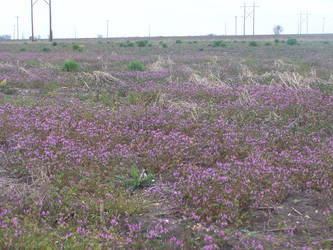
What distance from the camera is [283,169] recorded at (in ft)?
15.3

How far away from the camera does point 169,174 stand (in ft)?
16.4

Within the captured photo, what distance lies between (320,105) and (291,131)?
1.42m

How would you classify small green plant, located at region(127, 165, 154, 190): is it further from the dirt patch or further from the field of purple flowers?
the dirt patch

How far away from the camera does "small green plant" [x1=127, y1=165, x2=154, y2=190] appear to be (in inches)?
182

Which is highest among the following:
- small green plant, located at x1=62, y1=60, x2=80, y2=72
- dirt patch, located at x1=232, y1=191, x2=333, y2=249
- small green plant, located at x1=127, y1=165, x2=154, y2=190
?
small green plant, located at x1=62, y1=60, x2=80, y2=72

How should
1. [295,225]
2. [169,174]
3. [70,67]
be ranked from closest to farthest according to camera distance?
[295,225], [169,174], [70,67]

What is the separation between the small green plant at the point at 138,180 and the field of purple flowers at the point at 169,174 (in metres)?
0.02

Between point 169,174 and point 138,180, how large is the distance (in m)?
0.53

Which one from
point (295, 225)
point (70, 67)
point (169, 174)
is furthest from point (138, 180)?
point (70, 67)

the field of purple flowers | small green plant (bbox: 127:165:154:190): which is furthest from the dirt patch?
small green plant (bbox: 127:165:154:190)

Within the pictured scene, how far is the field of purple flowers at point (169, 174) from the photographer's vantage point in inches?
136

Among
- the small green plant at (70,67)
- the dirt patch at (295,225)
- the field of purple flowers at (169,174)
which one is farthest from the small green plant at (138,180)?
the small green plant at (70,67)

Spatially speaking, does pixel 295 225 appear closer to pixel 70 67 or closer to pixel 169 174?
pixel 169 174

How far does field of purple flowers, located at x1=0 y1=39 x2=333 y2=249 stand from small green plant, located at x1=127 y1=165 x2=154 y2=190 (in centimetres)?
2
